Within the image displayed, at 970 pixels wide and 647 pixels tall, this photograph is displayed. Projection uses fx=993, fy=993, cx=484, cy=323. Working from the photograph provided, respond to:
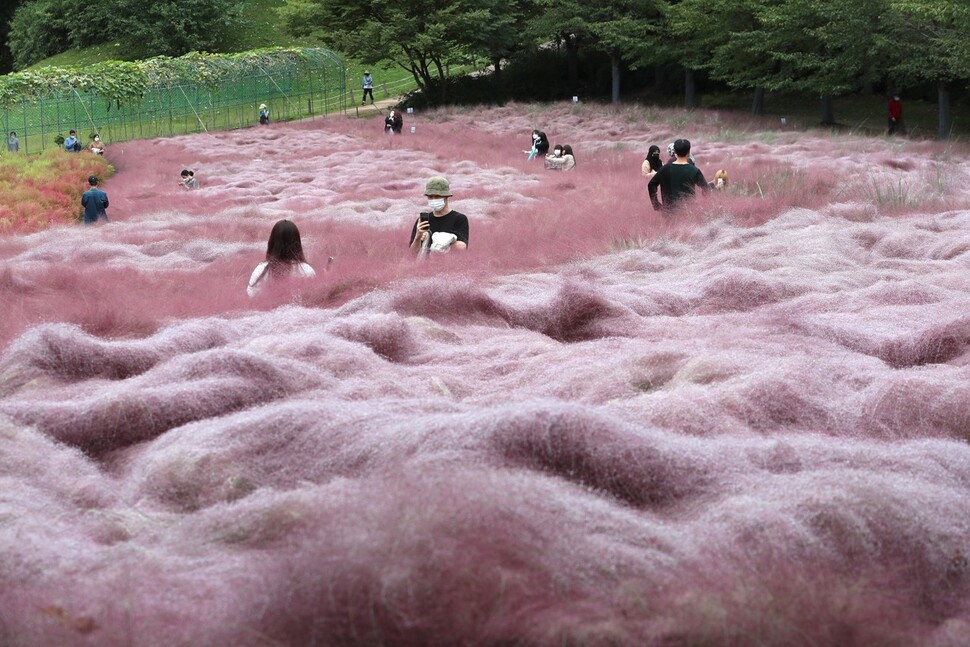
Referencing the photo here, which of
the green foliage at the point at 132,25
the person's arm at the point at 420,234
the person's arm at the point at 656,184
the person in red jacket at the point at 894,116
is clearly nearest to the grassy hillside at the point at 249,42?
the green foliage at the point at 132,25

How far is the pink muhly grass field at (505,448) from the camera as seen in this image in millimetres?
2303

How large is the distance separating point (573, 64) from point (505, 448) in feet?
142

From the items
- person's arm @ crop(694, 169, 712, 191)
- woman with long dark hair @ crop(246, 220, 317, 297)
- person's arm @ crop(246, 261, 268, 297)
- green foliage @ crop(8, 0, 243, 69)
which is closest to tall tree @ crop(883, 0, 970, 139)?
person's arm @ crop(694, 169, 712, 191)

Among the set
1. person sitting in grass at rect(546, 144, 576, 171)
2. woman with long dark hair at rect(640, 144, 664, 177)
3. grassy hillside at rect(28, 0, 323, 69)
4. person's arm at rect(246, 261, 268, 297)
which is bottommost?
person sitting in grass at rect(546, 144, 576, 171)

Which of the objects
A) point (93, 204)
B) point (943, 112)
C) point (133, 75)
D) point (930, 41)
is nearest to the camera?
point (93, 204)

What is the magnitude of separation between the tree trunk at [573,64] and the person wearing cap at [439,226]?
36.9 metres

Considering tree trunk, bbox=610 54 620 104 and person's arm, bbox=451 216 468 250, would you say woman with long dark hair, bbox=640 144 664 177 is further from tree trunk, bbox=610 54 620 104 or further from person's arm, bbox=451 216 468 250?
tree trunk, bbox=610 54 620 104

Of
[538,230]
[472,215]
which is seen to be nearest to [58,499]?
[538,230]

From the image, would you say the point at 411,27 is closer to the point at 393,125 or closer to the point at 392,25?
the point at 392,25

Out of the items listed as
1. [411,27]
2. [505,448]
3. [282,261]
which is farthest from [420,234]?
[411,27]

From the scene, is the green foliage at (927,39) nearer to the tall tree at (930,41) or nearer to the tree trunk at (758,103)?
the tall tree at (930,41)

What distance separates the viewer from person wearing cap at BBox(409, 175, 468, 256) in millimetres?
8328

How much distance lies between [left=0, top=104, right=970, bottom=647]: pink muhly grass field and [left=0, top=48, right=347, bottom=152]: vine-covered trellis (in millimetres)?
28332

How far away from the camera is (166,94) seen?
37.9 metres
